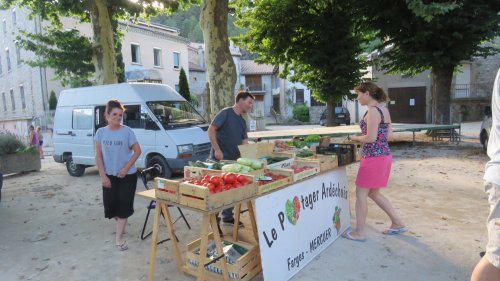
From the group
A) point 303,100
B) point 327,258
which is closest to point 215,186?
point 327,258

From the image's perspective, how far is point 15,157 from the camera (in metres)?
12.1

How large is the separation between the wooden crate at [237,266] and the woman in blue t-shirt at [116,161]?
1.26m

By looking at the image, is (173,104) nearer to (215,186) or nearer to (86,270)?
(86,270)

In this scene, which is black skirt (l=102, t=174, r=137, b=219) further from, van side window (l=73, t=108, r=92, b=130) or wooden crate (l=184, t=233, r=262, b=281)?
van side window (l=73, t=108, r=92, b=130)

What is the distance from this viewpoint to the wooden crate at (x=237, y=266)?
359cm

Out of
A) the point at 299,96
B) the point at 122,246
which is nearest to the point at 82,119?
the point at 122,246

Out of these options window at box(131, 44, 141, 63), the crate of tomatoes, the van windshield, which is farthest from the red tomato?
window at box(131, 44, 141, 63)

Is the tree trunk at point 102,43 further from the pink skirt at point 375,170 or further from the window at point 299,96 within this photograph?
the window at point 299,96

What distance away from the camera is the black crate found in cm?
489

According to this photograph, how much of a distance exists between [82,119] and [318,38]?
391 inches

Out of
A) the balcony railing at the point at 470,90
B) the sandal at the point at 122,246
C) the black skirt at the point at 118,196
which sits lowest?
the sandal at the point at 122,246

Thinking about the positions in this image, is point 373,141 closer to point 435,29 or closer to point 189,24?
point 435,29

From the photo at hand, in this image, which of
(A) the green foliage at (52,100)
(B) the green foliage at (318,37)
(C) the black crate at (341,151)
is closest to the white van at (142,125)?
(C) the black crate at (341,151)

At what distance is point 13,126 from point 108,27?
640 inches
